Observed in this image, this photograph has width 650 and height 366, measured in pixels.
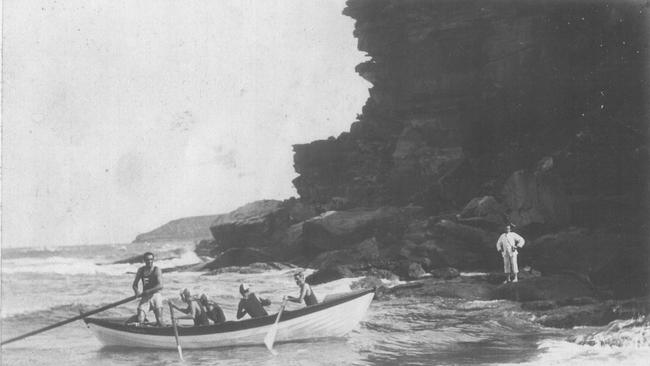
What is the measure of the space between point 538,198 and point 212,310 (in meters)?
11.0

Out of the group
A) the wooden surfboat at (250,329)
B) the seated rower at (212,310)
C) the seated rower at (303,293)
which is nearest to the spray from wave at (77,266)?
the wooden surfboat at (250,329)

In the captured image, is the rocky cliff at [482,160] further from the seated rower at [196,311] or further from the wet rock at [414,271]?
the seated rower at [196,311]

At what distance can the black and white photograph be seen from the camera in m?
11.6

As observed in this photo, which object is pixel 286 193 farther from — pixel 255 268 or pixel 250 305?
pixel 250 305

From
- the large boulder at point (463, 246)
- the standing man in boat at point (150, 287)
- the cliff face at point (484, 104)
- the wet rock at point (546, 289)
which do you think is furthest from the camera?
the large boulder at point (463, 246)

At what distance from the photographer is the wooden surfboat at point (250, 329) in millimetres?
11297

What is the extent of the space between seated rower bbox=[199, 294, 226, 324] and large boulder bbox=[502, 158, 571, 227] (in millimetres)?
10157

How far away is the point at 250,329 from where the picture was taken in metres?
11.3

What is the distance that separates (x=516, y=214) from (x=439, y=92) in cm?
1016

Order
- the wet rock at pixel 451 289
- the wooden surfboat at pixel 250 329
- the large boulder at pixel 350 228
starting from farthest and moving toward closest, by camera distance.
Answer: the large boulder at pixel 350 228
the wet rock at pixel 451 289
the wooden surfboat at pixel 250 329

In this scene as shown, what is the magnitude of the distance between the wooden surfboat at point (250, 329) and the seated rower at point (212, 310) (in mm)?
587

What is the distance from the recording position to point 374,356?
10.7m

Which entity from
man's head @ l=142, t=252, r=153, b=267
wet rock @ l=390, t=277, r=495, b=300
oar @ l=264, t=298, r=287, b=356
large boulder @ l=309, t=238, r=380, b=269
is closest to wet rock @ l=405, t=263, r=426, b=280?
wet rock @ l=390, t=277, r=495, b=300

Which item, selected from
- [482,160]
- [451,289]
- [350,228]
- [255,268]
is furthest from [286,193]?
[482,160]
